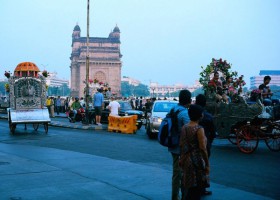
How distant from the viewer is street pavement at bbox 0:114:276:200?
6.89 m

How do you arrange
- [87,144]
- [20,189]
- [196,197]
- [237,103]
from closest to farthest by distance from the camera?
[196,197], [20,189], [237,103], [87,144]

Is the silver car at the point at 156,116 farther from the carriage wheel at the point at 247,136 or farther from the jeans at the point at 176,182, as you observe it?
the jeans at the point at 176,182

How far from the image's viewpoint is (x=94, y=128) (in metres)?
21.9

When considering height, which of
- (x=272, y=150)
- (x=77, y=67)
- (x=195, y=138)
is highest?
(x=77, y=67)

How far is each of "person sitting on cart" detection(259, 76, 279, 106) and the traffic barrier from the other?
8090mm

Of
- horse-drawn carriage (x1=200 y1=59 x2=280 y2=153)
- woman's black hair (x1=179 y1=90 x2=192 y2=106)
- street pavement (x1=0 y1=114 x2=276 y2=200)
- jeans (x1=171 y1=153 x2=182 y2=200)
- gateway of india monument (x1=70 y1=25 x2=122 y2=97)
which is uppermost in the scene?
gateway of india monument (x1=70 y1=25 x2=122 y2=97)

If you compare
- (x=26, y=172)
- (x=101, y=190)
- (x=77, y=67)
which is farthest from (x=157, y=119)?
(x=77, y=67)

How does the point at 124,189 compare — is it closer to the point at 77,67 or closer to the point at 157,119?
the point at 157,119

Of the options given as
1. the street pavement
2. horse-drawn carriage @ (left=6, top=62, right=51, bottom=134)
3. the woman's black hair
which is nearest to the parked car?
horse-drawn carriage @ (left=6, top=62, right=51, bottom=134)

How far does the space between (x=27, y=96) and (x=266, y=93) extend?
11.0 meters

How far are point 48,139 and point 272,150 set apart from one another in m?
8.31

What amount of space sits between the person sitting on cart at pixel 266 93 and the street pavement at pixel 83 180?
5.19m

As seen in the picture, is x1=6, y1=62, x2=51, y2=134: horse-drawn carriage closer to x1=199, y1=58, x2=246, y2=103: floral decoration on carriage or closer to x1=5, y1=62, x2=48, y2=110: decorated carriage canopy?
x1=5, y1=62, x2=48, y2=110: decorated carriage canopy

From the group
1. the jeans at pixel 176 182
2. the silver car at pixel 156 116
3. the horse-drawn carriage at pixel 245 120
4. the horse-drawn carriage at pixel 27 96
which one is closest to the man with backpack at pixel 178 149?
the jeans at pixel 176 182
